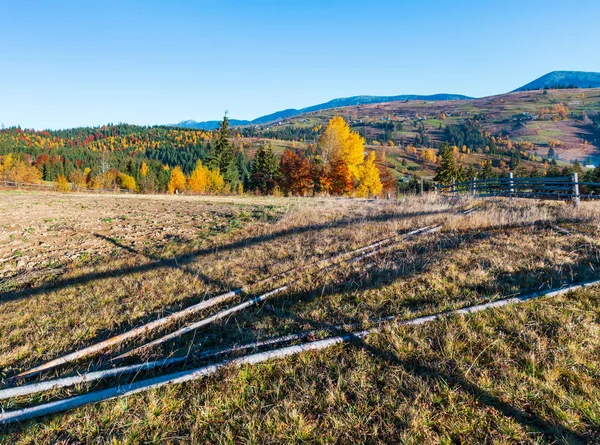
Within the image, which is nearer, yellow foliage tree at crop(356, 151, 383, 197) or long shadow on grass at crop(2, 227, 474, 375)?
long shadow on grass at crop(2, 227, 474, 375)

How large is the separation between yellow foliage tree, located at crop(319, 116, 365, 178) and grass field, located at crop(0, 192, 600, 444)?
30643 mm

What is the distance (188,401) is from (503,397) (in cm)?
341

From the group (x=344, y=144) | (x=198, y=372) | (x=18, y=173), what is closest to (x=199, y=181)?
(x=344, y=144)

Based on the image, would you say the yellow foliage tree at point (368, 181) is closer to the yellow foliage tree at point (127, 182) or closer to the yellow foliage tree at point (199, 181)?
the yellow foliage tree at point (199, 181)

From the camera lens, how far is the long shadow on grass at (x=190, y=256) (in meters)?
8.21

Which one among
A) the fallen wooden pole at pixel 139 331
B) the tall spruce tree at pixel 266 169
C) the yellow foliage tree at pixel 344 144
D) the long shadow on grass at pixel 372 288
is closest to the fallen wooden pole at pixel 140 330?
the fallen wooden pole at pixel 139 331

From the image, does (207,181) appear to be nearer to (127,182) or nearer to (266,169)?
(266,169)

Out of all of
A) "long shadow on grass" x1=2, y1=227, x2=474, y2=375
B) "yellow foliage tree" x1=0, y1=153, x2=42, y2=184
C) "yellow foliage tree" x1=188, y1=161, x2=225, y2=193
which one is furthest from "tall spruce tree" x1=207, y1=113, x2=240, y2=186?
"long shadow on grass" x1=2, y1=227, x2=474, y2=375

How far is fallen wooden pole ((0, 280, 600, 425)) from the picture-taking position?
331 centimetres

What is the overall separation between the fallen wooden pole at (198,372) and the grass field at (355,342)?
0.09m

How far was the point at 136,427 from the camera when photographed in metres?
3.14

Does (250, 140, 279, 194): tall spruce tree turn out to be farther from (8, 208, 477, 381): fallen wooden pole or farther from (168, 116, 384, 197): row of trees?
(8, 208, 477, 381): fallen wooden pole

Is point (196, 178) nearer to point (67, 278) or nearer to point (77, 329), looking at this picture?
point (67, 278)

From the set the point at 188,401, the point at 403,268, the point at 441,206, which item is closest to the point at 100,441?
the point at 188,401
